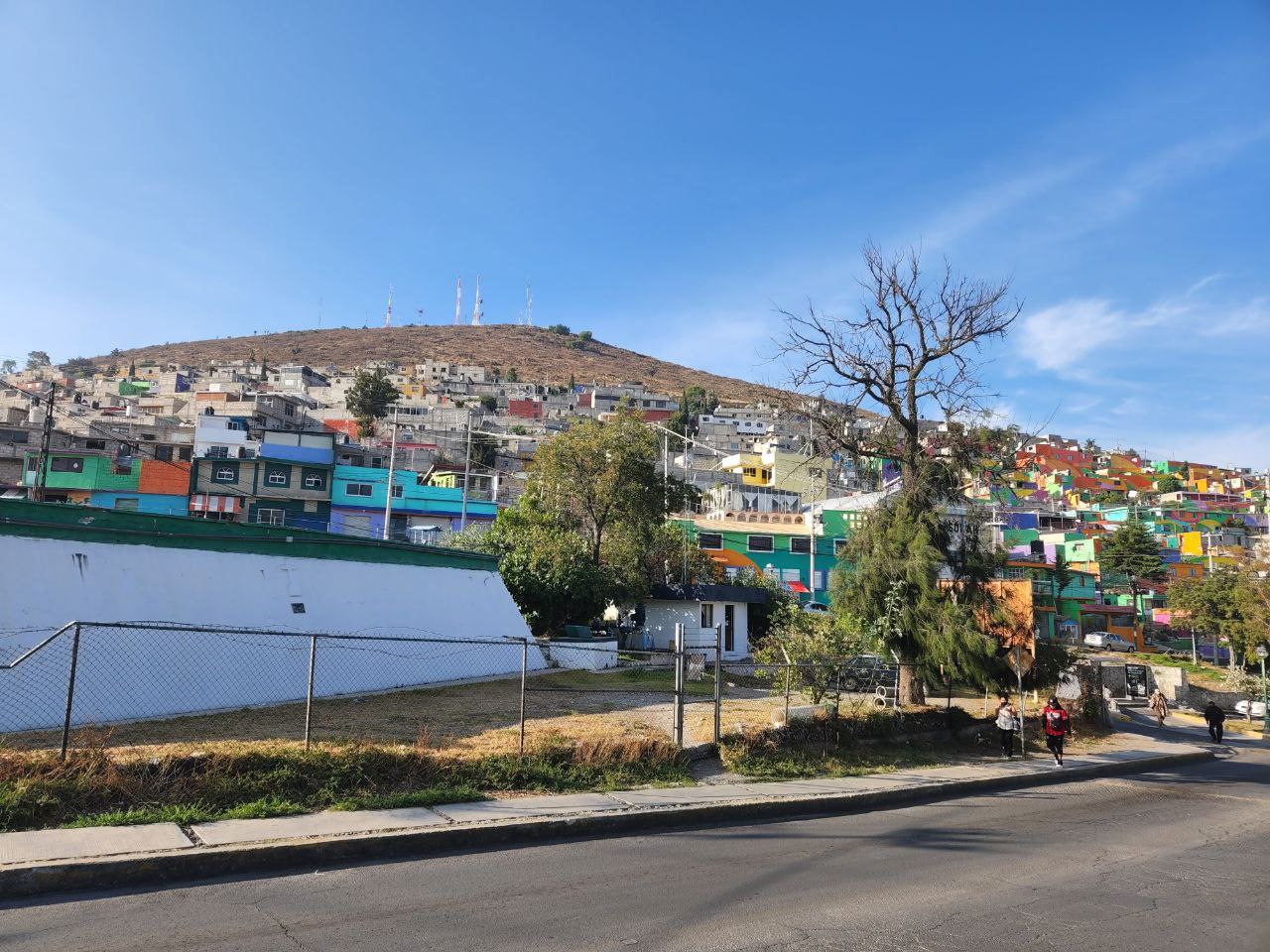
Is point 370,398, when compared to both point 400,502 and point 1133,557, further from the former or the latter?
point 1133,557

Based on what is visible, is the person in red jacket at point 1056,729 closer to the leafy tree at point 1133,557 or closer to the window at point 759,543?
the window at point 759,543

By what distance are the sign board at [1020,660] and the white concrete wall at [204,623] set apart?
1301cm

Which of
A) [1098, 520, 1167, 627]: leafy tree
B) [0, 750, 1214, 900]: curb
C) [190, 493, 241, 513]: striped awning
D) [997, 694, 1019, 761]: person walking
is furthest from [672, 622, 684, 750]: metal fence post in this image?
[1098, 520, 1167, 627]: leafy tree

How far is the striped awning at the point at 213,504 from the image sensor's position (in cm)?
6519

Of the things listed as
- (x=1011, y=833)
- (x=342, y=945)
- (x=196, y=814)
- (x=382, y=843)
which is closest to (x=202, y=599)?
(x=196, y=814)

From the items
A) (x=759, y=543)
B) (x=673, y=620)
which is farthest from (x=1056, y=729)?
(x=759, y=543)

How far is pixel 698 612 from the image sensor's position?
106 feet

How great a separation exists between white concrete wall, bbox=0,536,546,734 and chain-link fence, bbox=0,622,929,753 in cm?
3

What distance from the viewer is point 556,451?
32062 mm

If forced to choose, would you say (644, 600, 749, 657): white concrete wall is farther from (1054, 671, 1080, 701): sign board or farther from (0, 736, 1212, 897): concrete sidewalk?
(0, 736, 1212, 897): concrete sidewalk

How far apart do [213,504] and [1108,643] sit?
71920 mm

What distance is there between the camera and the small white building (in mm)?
32000

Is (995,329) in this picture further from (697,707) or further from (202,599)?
(202,599)

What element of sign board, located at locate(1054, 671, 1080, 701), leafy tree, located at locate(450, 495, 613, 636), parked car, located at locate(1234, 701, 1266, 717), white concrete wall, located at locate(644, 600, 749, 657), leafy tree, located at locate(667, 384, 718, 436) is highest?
leafy tree, located at locate(667, 384, 718, 436)
